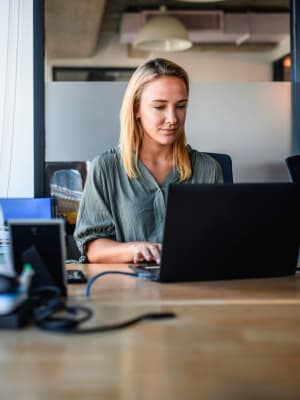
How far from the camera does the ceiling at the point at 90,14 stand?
6.61 m

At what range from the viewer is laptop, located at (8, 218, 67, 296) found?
3.92 ft

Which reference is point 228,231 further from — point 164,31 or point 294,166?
point 164,31

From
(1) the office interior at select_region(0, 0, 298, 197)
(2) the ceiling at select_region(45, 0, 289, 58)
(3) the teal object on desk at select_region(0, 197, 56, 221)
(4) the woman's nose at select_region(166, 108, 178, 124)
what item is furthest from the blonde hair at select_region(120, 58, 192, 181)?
(2) the ceiling at select_region(45, 0, 289, 58)

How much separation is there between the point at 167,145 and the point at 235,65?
7867 millimetres

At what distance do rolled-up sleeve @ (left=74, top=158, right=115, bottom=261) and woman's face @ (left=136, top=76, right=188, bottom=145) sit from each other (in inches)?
9.0

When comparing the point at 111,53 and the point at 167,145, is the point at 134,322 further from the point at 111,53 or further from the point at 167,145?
the point at 111,53

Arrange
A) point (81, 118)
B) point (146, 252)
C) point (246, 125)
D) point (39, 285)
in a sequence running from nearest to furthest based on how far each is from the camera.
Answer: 1. point (39, 285)
2. point (146, 252)
3. point (81, 118)
4. point (246, 125)

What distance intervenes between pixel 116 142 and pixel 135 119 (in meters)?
1.16

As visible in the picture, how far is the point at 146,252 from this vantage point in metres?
1.68

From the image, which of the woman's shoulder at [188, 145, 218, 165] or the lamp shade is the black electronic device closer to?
the woman's shoulder at [188, 145, 218, 165]

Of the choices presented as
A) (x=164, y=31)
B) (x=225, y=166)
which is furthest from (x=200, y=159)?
(x=164, y=31)

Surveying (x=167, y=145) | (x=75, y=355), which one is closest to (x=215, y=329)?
(x=75, y=355)

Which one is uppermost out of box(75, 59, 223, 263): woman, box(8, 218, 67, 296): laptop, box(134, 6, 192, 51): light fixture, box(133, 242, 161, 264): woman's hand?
box(134, 6, 192, 51): light fixture

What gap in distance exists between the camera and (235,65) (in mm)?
9750
